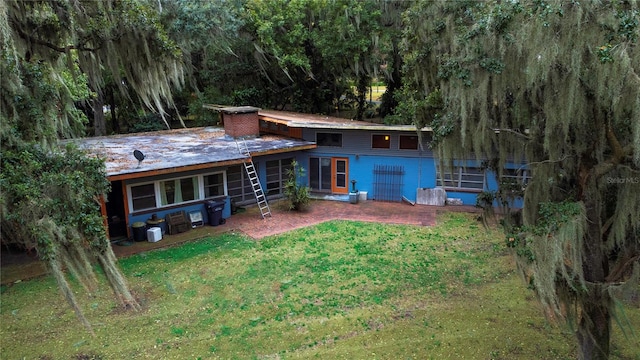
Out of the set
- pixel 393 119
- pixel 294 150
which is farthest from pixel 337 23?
pixel 294 150

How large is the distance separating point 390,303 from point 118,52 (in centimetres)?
Result: 698

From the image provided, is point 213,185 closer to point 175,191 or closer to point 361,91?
point 175,191

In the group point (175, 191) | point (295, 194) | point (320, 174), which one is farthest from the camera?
point (320, 174)

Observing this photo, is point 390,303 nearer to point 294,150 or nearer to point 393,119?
point 294,150

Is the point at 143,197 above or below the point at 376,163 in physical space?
below

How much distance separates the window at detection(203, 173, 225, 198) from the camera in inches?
563

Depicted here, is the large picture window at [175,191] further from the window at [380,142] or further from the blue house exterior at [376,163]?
the window at [380,142]

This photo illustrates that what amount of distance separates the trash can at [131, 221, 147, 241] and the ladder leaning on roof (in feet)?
11.5

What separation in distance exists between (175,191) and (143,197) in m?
0.98

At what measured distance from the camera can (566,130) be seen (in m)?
5.75

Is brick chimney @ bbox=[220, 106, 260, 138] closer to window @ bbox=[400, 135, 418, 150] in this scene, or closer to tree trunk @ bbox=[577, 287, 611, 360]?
window @ bbox=[400, 135, 418, 150]

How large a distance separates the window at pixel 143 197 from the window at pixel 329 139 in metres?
6.35

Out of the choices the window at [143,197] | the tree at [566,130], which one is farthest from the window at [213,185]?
the tree at [566,130]

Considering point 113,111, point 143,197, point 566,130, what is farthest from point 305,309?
point 113,111
